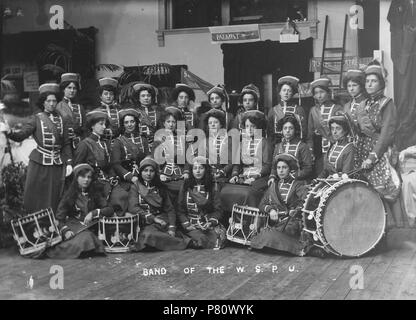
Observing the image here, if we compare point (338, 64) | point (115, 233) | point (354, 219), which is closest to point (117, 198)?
point (115, 233)

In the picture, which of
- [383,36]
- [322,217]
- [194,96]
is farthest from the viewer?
[194,96]

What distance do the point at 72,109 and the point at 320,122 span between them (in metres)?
2.63

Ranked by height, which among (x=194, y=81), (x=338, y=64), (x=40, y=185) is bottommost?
(x=40, y=185)

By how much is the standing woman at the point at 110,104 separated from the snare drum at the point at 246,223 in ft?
5.03

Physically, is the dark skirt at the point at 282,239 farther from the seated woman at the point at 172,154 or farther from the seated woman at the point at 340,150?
the seated woman at the point at 172,154

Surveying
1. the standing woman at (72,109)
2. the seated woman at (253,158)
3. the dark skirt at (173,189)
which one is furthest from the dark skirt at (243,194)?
the standing woman at (72,109)

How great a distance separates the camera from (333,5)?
5531 millimetres

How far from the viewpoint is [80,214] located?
18.7 ft

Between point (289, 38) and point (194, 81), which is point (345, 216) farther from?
point (194, 81)

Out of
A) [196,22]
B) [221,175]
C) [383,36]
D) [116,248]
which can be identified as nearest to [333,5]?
[383,36]

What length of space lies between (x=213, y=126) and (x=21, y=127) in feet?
6.68

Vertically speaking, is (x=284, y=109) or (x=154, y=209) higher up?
(x=284, y=109)

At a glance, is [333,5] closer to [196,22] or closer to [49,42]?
[196,22]

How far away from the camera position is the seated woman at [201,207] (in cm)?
579
